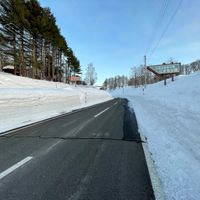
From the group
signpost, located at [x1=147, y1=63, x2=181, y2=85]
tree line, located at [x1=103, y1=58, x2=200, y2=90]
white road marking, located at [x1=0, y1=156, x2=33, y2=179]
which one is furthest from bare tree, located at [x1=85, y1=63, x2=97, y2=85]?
white road marking, located at [x1=0, y1=156, x2=33, y2=179]

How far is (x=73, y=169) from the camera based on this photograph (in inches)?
176

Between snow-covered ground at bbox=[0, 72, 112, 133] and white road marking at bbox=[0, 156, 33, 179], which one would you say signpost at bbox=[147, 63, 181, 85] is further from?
white road marking at bbox=[0, 156, 33, 179]

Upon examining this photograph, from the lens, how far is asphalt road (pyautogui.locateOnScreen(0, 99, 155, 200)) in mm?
3467

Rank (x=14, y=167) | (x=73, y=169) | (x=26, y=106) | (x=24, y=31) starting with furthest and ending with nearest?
(x=24, y=31)
(x=26, y=106)
(x=14, y=167)
(x=73, y=169)

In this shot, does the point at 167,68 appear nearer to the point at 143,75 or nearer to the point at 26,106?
the point at 26,106

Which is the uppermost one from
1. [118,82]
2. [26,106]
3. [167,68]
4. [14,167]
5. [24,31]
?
[24,31]

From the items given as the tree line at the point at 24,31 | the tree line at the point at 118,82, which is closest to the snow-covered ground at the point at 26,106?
the tree line at the point at 24,31

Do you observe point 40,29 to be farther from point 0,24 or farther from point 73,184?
point 73,184

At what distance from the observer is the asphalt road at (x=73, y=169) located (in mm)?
3467

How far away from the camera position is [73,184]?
378cm

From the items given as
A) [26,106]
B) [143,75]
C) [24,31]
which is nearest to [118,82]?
[143,75]

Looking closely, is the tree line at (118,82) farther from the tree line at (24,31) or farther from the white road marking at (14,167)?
the white road marking at (14,167)

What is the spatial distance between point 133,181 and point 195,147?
9.69 ft

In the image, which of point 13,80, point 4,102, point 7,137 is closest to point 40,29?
point 13,80
